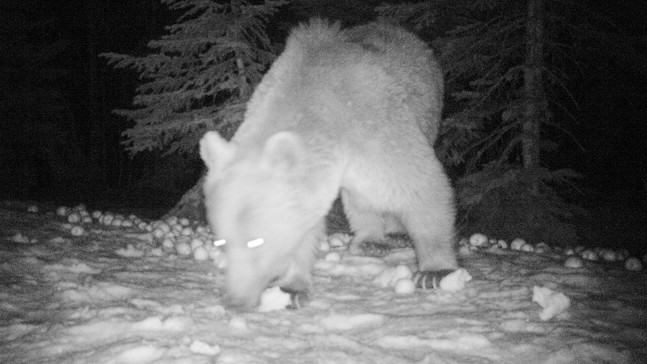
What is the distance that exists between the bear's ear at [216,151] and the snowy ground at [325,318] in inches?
40.9

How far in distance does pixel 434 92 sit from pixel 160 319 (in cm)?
410

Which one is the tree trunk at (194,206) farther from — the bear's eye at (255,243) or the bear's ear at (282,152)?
the bear's eye at (255,243)

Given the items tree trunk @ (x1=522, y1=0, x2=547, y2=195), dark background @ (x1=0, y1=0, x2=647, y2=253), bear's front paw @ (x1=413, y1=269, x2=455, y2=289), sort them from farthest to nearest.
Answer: dark background @ (x1=0, y1=0, x2=647, y2=253), tree trunk @ (x1=522, y1=0, x2=547, y2=195), bear's front paw @ (x1=413, y1=269, x2=455, y2=289)

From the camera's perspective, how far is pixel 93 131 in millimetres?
28125

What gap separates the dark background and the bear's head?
5.17 metres

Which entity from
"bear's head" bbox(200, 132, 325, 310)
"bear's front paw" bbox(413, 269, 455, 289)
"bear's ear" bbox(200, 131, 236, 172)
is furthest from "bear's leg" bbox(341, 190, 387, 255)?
"bear's ear" bbox(200, 131, 236, 172)

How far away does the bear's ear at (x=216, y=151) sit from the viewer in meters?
3.80

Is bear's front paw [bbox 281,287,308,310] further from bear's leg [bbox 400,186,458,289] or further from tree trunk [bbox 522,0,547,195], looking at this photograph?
tree trunk [bbox 522,0,547,195]

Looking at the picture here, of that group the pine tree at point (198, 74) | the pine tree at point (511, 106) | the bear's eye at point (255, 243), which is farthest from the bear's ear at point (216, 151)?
the pine tree at point (511, 106)

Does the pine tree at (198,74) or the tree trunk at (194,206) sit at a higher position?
the pine tree at (198,74)

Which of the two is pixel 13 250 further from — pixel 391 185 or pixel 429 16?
pixel 429 16

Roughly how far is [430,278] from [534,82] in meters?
4.01

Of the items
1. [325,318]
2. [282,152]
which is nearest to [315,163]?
[282,152]

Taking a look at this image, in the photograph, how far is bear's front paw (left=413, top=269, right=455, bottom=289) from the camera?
4.20 metres
